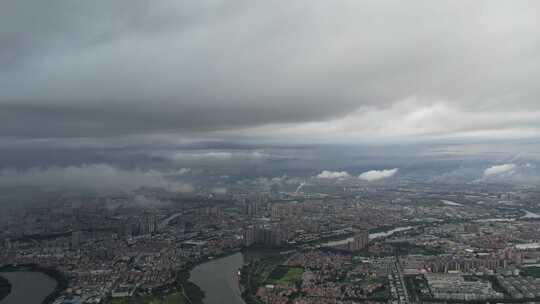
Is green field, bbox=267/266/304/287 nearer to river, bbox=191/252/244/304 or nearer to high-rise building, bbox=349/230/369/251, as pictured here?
river, bbox=191/252/244/304

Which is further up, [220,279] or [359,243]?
[359,243]

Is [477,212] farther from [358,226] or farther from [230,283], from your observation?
[230,283]

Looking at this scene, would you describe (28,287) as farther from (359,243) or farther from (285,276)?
(359,243)

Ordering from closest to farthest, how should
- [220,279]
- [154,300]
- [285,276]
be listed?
[154,300] < [220,279] < [285,276]

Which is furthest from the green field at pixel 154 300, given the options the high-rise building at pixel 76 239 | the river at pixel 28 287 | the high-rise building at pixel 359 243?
the high-rise building at pixel 76 239

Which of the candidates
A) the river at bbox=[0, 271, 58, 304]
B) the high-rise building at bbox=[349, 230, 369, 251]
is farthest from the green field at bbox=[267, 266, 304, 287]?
the river at bbox=[0, 271, 58, 304]

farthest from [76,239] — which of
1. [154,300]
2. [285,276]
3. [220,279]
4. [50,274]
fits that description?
[285,276]

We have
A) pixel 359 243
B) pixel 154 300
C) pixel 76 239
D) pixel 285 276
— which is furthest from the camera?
pixel 76 239
